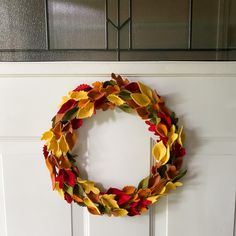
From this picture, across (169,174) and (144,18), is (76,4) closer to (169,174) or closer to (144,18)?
(144,18)

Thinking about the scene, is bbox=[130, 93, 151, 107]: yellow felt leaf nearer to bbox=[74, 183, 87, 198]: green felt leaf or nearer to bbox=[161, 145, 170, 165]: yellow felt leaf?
bbox=[161, 145, 170, 165]: yellow felt leaf

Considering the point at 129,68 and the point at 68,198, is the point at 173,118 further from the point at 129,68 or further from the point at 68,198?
the point at 68,198

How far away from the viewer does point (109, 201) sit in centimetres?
100

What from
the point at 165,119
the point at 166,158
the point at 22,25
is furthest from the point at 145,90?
the point at 22,25

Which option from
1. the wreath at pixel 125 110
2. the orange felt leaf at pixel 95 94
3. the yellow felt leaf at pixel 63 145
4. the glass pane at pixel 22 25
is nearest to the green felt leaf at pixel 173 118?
the wreath at pixel 125 110

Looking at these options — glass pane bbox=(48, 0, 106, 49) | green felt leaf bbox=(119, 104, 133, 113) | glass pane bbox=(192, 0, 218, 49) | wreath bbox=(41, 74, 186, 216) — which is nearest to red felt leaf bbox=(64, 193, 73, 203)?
wreath bbox=(41, 74, 186, 216)

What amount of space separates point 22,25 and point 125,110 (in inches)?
16.7

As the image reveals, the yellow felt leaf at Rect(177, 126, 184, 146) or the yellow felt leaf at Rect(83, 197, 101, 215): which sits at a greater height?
the yellow felt leaf at Rect(177, 126, 184, 146)

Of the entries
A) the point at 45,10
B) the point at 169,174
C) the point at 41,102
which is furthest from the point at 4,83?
the point at 169,174

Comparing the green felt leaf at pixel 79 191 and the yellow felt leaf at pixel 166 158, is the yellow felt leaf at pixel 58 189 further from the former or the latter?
the yellow felt leaf at pixel 166 158

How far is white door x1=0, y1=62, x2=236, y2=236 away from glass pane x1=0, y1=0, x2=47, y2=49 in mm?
82

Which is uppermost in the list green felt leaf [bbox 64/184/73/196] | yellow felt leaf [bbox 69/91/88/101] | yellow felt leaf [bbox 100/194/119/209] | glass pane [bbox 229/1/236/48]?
glass pane [bbox 229/1/236/48]

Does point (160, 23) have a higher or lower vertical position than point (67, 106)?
higher

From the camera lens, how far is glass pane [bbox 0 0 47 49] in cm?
104
